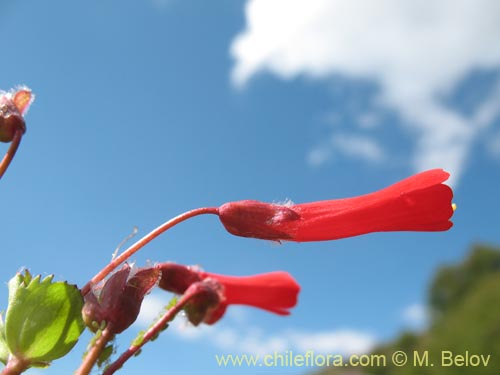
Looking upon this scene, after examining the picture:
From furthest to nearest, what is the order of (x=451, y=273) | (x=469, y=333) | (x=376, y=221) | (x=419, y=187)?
(x=451, y=273) → (x=469, y=333) → (x=376, y=221) → (x=419, y=187)

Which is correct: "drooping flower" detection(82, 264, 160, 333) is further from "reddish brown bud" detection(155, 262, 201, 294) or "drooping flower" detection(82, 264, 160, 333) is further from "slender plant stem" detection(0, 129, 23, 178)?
"slender plant stem" detection(0, 129, 23, 178)

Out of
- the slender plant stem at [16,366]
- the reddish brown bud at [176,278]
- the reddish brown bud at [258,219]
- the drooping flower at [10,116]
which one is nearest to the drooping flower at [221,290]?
the reddish brown bud at [176,278]

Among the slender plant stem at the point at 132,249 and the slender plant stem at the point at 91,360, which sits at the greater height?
the slender plant stem at the point at 132,249

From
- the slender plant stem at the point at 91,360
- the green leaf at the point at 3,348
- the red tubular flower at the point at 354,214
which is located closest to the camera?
the slender plant stem at the point at 91,360

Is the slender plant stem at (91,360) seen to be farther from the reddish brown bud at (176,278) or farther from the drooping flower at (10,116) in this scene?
the drooping flower at (10,116)

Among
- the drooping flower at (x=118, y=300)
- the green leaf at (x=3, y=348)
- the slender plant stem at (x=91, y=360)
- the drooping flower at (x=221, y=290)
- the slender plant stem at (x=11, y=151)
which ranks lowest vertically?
the slender plant stem at (x=91, y=360)

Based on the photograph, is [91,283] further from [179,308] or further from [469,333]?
[469,333]

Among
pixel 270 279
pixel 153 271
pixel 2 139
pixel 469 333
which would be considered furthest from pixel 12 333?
pixel 469 333

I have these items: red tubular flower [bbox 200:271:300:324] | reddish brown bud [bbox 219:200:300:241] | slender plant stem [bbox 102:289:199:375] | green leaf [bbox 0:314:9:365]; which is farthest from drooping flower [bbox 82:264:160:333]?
reddish brown bud [bbox 219:200:300:241]
